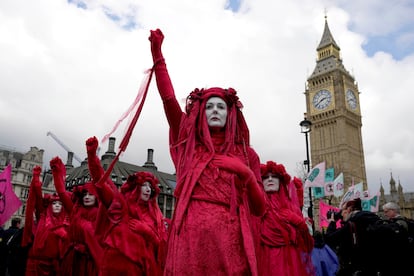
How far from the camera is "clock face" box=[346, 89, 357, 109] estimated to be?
222 feet

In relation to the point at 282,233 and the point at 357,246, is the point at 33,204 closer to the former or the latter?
the point at 282,233

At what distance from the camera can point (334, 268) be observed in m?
5.95

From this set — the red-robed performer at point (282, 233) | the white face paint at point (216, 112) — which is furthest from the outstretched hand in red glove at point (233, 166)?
the red-robed performer at point (282, 233)

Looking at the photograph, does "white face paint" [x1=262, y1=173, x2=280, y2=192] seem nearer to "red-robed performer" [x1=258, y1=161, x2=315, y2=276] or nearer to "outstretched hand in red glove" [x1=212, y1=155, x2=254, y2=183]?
"red-robed performer" [x1=258, y1=161, x2=315, y2=276]

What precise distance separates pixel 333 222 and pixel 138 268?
135 inches

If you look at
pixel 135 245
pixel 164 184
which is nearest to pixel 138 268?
pixel 135 245

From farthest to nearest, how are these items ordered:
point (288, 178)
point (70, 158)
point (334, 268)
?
point (70, 158) → point (334, 268) → point (288, 178)

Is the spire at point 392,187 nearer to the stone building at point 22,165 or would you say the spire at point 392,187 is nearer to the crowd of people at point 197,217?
the stone building at point 22,165

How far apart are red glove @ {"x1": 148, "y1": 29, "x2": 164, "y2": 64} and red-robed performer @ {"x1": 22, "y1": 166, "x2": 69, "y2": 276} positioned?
12.9ft

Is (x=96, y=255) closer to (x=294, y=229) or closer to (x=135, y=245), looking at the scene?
(x=135, y=245)

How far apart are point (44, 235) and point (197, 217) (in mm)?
4671

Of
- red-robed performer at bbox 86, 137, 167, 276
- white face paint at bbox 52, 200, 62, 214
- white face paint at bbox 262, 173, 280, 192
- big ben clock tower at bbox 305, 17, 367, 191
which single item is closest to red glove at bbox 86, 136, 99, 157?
red-robed performer at bbox 86, 137, 167, 276

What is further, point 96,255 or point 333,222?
point 333,222

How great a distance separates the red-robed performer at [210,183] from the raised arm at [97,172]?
4.75 ft
